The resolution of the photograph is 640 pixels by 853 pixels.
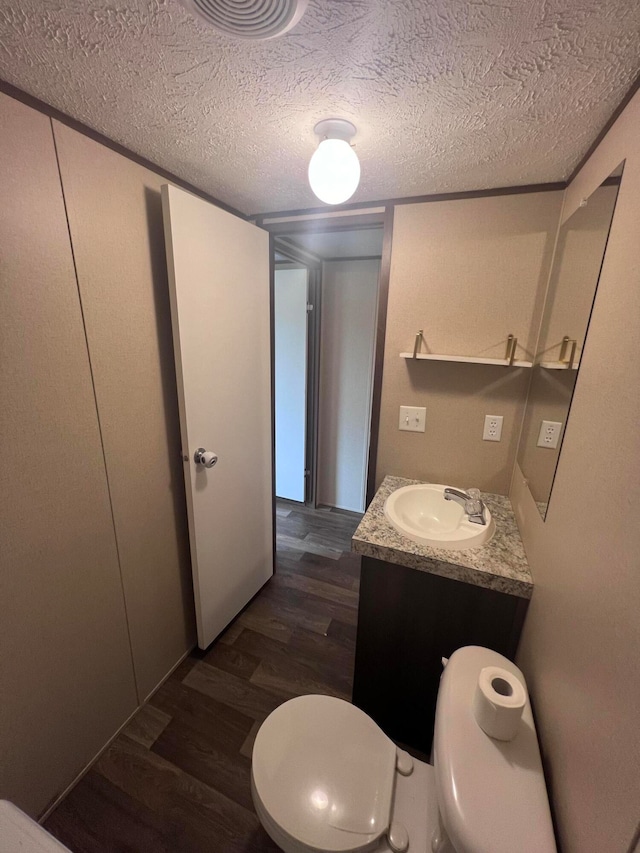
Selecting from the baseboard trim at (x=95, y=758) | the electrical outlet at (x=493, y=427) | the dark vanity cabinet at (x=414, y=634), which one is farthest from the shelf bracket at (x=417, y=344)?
the baseboard trim at (x=95, y=758)

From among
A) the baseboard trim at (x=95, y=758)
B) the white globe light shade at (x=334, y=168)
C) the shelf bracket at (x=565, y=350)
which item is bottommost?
the baseboard trim at (x=95, y=758)

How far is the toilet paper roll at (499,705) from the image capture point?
2.31ft

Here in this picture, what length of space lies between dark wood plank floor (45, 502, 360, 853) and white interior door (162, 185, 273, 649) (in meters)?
0.19

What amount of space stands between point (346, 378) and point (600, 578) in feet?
7.43

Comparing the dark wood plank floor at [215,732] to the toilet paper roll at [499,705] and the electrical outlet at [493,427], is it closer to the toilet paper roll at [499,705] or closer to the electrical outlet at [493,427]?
the toilet paper roll at [499,705]

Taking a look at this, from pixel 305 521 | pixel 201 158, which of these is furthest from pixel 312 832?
pixel 305 521

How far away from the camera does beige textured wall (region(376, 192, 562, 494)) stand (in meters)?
1.36

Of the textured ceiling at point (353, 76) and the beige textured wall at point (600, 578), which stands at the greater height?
the textured ceiling at point (353, 76)

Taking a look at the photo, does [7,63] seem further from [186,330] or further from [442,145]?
[442,145]

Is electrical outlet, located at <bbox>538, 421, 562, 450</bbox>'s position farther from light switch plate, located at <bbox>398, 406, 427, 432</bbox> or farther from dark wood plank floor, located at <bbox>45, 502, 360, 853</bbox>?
dark wood plank floor, located at <bbox>45, 502, 360, 853</bbox>

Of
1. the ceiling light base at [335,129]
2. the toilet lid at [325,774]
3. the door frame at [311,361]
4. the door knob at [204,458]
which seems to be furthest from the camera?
the door frame at [311,361]

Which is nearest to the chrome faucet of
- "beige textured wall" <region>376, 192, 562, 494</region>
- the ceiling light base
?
"beige textured wall" <region>376, 192, 562, 494</region>

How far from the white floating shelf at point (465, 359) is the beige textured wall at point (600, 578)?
1.57 ft

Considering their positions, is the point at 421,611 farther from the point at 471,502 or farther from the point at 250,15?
the point at 250,15
